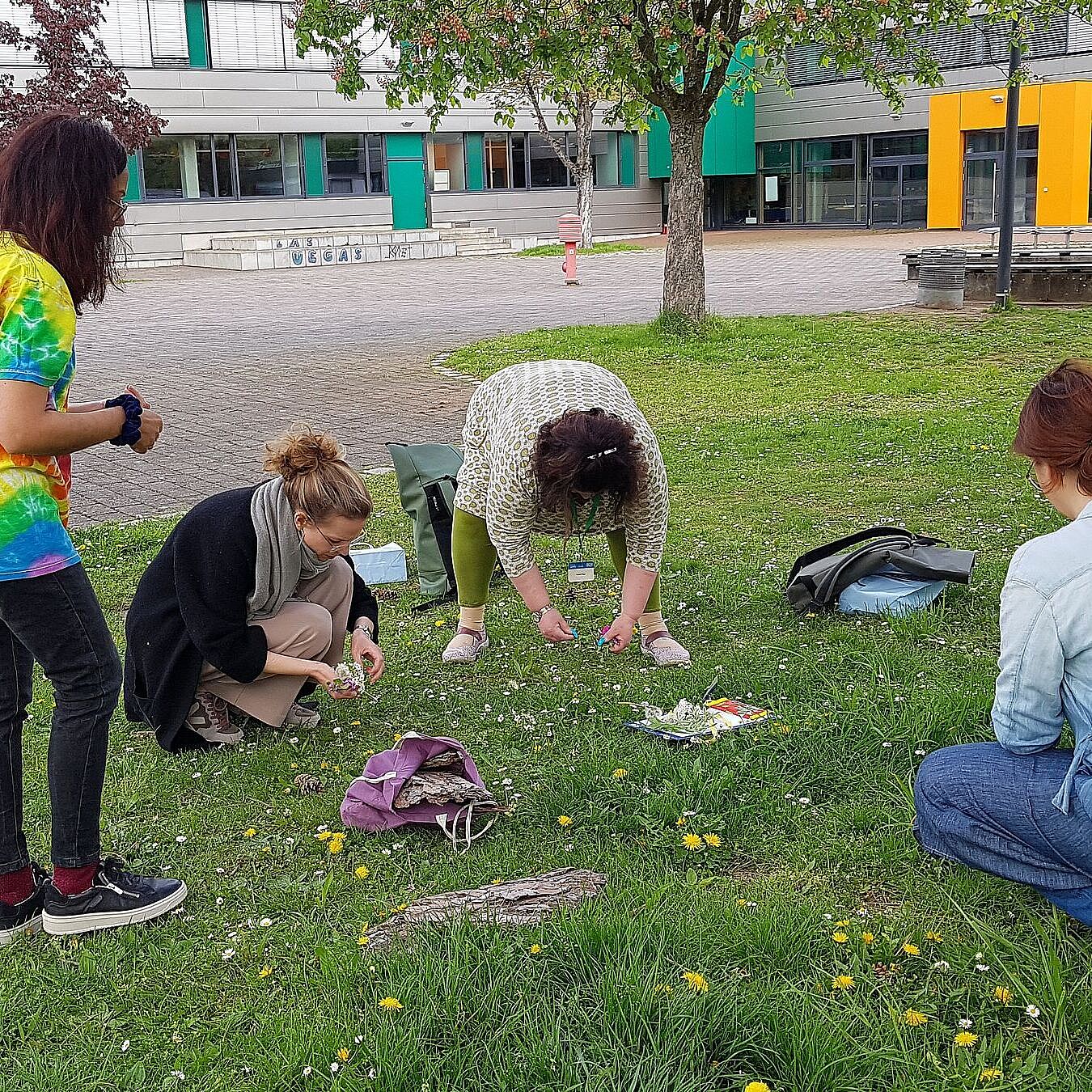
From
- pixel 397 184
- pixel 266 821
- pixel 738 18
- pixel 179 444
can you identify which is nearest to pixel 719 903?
pixel 266 821

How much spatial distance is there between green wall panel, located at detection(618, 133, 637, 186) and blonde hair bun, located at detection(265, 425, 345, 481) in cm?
4568

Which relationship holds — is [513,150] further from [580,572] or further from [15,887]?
[15,887]

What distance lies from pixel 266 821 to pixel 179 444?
23.0ft

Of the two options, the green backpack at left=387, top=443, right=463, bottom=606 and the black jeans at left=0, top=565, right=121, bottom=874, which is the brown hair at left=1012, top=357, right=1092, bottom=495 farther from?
the green backpack at left=387, top=443, right=463, bottom=606

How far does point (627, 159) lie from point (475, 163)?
6453mm

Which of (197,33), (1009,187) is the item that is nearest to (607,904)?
(1009,187)

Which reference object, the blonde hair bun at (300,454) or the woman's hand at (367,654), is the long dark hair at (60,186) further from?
the woman's hand at (367,654)

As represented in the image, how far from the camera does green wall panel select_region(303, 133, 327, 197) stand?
41.7 metres

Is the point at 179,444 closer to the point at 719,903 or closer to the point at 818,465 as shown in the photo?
the point at 818,465

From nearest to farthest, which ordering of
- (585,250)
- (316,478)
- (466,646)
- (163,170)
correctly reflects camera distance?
(316,478)
(466,646)
(585,250)
(163,170)

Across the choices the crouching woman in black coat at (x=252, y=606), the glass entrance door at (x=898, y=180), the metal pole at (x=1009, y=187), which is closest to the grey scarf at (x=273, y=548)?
the crouching woman in black coat at (x=252, y=606)

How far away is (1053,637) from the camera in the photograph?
291cm

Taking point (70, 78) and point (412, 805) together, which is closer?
point (412, 805)

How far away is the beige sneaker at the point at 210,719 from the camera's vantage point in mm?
4426
